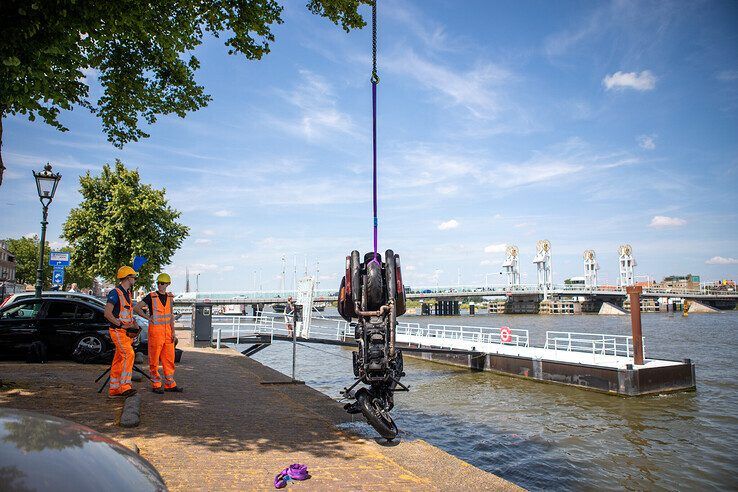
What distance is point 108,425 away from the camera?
600cm

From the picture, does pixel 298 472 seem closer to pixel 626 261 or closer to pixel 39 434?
pixel 39 434

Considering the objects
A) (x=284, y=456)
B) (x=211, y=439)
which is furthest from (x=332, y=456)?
(x=211, y=439)

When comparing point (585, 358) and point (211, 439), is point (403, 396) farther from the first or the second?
point (211, 439)

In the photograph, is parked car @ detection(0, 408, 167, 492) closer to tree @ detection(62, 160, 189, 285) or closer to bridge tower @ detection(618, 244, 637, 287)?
tree @ detection(62, 160, 189, 285)

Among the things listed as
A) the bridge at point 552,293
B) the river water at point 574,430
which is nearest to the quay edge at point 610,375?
the river water at point 574,430

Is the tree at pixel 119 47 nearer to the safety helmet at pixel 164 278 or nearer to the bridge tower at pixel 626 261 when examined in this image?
the safety helmet at pixel 164 278

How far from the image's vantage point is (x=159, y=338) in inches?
336

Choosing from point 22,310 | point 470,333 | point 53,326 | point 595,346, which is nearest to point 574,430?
point 53,326

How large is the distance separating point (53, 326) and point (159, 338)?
5.05m

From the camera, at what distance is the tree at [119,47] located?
244 inches

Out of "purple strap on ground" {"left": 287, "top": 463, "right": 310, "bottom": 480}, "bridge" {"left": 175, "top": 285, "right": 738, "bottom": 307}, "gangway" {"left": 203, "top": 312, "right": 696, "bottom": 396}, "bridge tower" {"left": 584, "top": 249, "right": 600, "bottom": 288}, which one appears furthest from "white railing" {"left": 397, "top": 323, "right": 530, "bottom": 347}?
"bridge tower" {"left": 584, "top": 249, "right": 600, "bottom": 288}

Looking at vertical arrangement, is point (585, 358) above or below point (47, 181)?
below

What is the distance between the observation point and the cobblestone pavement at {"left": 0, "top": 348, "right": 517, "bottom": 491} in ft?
15.1

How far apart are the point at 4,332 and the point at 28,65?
7657 mm
